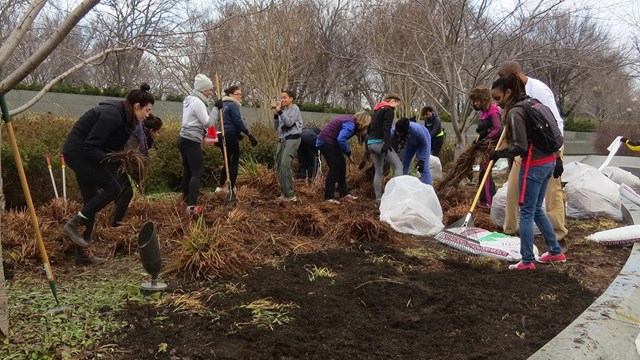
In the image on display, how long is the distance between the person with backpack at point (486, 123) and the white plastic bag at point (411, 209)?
3.42ft

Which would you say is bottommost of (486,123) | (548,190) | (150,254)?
(150,254)

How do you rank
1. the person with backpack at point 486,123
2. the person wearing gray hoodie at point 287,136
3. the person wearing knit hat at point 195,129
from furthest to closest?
1. the person wearing gray hoodie at point 287,136
2. the person with backpack at point 486,123
3. the person wearing knit hat at point 195,129

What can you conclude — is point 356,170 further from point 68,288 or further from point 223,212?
point 68,288

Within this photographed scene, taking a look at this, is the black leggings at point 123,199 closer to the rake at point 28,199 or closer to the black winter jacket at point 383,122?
the rake at point 28,199

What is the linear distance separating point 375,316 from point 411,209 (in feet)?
9.19

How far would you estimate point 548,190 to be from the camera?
17.4 ft

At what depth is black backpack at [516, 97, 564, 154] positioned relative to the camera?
414 centimetres

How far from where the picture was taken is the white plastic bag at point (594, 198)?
6512 mm

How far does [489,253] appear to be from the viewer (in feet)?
15.7

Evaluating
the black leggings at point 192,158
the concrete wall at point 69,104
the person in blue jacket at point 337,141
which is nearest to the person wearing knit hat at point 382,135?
the person in blue jacket at point 337,141

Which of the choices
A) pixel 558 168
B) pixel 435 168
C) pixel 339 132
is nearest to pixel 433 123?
pixel 435 168

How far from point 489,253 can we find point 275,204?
3118 millimetres

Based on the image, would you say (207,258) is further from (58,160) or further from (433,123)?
(433,123)

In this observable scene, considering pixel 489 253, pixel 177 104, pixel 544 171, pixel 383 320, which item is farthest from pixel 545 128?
pixel 177 104
